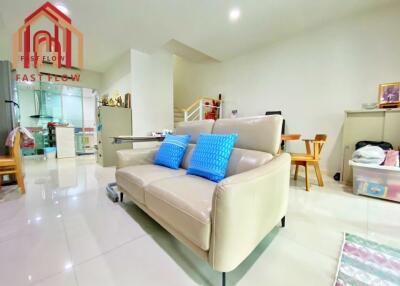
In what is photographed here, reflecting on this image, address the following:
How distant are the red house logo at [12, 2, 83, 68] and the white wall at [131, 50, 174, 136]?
1280mm

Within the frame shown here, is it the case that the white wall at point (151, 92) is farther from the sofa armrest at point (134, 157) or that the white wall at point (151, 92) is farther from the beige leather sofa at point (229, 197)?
the beige leather sofa at point (229, 197)

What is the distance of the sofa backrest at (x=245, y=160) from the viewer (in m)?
1.37

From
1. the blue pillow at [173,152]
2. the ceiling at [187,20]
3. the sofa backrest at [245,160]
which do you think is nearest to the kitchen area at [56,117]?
the ceiling at [187,20]

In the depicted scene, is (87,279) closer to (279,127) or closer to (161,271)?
(161,271)

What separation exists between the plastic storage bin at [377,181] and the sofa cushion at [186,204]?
7.01ft

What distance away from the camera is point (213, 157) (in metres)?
1.47

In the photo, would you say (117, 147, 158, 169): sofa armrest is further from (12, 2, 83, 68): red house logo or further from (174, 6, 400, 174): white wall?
(174, 6, 400, 174): white wall

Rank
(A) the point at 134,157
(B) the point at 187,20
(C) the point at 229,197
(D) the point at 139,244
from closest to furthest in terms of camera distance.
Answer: (C) the point at 229,197, (D) the point at 139,244, (A) the point at 134,157, (B) the point at 187,20

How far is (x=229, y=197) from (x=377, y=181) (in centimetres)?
244

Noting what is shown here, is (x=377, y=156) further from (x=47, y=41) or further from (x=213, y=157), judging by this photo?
(x=47, y=41)

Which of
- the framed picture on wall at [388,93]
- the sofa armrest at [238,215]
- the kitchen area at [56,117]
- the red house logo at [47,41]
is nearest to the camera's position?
the sofa armrest at [238,215]

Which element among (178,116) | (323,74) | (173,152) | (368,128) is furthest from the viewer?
(178,116)

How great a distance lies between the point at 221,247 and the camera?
839 millimetres

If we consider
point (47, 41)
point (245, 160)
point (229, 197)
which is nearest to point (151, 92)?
point (47, 41)
